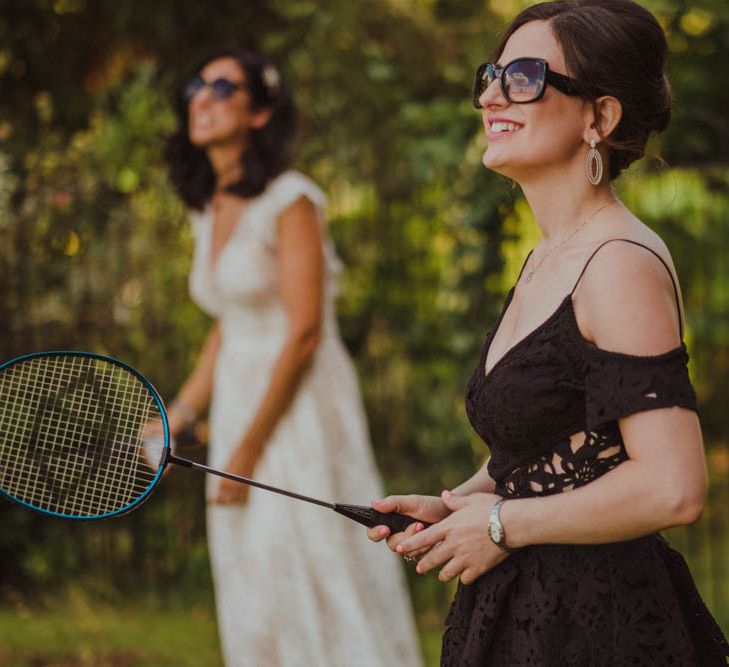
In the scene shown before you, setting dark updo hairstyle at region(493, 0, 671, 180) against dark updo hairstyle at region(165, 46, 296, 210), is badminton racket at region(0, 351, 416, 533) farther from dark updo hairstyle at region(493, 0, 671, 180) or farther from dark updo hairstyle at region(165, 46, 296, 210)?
dark updo hairstyle at region(165, 46, 296, 210)

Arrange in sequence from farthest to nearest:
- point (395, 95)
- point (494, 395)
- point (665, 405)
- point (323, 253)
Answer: point (395, 95), point (323, 253), point (494, 395), point (665, 405)

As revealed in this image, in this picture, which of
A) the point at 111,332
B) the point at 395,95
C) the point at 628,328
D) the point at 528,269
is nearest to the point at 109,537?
the point at 111,332

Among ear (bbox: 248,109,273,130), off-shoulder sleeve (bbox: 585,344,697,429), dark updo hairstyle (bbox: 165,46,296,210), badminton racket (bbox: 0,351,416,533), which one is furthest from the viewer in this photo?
ear (bbox: 248,109,273,130)

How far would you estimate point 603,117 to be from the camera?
2295 millimetres

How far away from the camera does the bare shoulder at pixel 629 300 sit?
204 cm

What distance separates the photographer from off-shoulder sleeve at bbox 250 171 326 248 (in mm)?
4414

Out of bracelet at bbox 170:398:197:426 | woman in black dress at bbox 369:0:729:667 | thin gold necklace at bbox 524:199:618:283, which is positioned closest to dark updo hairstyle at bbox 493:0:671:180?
woman in black dress at bbox 369:0:729:667

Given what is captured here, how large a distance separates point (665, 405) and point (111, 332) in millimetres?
5170

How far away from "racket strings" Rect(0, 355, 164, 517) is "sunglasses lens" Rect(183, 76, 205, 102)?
2.02 m

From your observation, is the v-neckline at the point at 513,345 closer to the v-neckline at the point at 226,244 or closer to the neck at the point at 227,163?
the v-neckline at the point at 226,244

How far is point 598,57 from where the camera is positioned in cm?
224

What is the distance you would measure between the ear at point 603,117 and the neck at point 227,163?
246cm

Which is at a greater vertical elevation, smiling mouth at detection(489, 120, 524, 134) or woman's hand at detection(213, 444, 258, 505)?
smiling mouth at detection(489, 120, 524, 134)

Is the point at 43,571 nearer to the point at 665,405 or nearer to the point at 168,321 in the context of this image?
the point at 168,321
